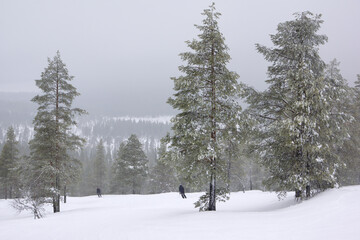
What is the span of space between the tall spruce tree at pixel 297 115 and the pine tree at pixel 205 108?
2.24 m

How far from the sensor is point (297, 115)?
10508 millimetres

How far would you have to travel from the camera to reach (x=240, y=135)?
11406 millimetres

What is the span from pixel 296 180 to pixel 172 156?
19.0 feet

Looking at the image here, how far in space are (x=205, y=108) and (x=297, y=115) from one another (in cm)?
425

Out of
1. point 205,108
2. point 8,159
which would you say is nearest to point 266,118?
point 205,108

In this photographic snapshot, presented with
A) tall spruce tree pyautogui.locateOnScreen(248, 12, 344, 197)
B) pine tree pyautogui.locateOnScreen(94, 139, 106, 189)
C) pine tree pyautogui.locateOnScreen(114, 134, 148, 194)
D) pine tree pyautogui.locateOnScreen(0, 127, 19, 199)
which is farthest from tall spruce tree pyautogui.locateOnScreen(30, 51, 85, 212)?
pine tree pyautogui.locateOnScreen(94, 139, 106, 189)

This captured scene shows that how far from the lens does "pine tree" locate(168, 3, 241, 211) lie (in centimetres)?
1070

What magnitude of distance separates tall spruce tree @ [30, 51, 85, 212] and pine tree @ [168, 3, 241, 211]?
1011 cm

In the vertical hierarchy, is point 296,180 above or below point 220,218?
above

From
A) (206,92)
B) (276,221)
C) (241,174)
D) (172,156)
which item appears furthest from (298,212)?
(241,174)

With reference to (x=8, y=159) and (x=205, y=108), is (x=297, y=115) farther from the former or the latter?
(x=8, y=159)

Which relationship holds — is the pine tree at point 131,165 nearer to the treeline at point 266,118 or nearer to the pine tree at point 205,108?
the treeline at point 266,118

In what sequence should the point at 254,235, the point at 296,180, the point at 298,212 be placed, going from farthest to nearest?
the point at 296,180
the point at 298,212
the point at 254,235

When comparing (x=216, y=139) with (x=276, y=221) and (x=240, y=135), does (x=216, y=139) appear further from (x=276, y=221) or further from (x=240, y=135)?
(x=276, y=221)
